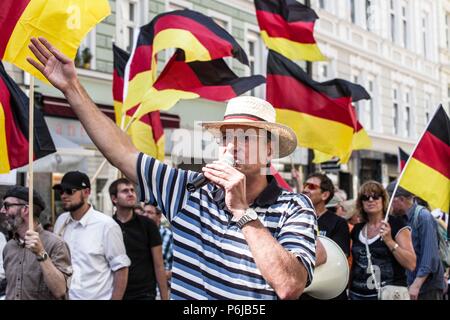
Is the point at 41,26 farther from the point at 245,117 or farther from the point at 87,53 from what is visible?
the point at 87,53

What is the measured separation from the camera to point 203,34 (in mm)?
7758

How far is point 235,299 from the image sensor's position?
8.06 feet

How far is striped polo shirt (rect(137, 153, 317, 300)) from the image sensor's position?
2461mm

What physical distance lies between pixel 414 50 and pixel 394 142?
5.39 m

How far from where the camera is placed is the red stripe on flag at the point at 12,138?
5.17m

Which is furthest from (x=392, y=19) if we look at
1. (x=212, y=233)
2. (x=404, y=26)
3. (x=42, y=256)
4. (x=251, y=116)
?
(x=212, y=233)

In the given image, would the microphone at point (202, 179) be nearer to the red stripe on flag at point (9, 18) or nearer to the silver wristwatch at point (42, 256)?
the silver wristwatch at point (42, 256)

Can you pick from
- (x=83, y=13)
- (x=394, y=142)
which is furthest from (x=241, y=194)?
(x=394, y=142)

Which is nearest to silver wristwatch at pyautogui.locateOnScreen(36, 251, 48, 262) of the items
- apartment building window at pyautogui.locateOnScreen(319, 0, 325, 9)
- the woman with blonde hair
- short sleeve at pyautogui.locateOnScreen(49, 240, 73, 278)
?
short sleeve at pyautogui.locateOnScreen(49, 240, 73, 278)

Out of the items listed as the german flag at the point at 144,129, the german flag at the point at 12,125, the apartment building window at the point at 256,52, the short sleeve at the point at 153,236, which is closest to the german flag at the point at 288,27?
the german flag at the point at 144,129

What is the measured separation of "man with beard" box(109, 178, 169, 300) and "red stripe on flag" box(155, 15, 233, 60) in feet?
6.22

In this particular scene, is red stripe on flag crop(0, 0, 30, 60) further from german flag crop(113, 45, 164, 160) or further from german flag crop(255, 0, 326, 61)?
german flag crop(255, 0, 326, 61)

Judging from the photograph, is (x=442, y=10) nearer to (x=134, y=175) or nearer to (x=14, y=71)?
(x=14, y=71)

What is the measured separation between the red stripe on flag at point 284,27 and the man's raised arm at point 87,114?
236 inches
